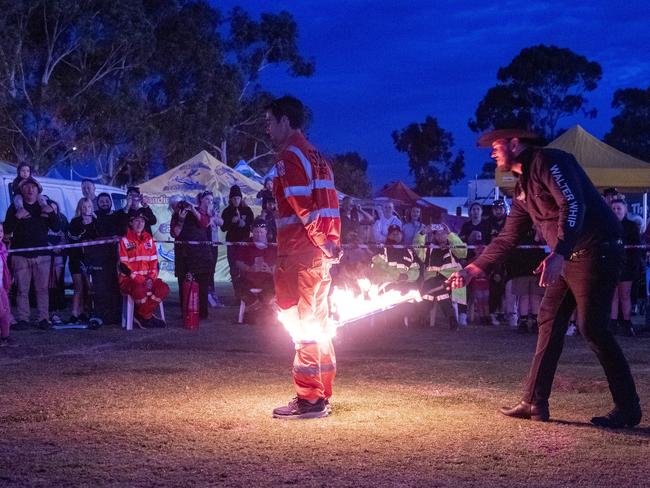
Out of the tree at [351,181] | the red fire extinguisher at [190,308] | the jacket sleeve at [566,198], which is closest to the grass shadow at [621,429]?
the jacket sleeve at [566,198]

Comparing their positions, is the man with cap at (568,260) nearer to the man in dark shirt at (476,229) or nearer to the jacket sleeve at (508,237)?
the jacket sleeve at (508,237)

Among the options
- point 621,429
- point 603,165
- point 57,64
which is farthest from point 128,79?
point 621,429

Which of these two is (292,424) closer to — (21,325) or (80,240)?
(21,325)

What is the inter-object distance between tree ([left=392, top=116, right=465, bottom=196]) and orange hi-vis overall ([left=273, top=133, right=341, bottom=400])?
6859 cm

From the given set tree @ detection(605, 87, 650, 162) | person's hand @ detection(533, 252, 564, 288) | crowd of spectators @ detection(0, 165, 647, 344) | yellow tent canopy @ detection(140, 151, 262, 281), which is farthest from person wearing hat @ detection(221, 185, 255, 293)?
tree @ detection(605, 87, 650, 162)

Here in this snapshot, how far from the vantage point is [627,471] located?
4875mm

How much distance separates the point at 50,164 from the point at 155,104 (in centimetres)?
844

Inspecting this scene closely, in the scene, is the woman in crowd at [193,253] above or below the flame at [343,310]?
above

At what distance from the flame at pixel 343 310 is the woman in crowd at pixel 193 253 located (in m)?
3.67

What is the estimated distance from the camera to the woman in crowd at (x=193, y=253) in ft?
46.3

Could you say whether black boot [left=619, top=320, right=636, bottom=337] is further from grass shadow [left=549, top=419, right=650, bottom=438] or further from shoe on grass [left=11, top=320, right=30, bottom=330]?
shoe on grass [left=11, top=320, right=30, bottom=330]

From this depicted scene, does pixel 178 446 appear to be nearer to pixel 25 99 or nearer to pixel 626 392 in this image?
pixel 626 392

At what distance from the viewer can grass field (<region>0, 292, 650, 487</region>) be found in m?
4.80

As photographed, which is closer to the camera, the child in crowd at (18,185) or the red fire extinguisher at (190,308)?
the child in crowd at (18,185)
